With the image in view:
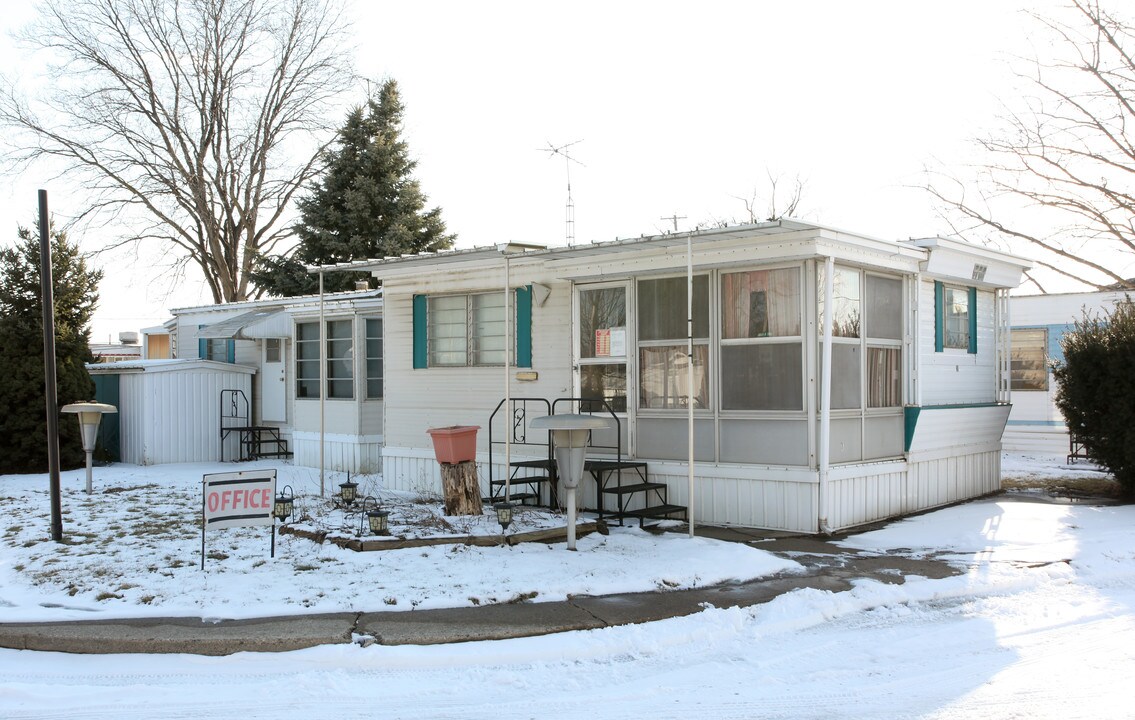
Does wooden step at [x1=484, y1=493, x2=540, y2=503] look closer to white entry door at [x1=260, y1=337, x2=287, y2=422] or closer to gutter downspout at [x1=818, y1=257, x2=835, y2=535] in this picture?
gutter downspout at [x1=818, y1=257, x2=835, y2=535]

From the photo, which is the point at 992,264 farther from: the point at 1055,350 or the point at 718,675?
the point at 718,675

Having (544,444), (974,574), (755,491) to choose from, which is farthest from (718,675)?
(544,444)

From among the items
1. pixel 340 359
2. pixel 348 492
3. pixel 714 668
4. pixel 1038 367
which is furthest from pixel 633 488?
pixel 1038 367

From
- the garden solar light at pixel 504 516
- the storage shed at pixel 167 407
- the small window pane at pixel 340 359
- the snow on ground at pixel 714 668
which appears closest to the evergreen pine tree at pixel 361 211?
the storage shed at pixel 167 407

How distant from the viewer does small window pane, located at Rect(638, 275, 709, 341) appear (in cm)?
1030

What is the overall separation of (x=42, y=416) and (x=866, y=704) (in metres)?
15.5

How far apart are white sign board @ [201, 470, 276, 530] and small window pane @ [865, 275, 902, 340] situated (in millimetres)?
6720

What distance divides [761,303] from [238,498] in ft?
18.6

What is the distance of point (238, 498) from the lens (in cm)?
812

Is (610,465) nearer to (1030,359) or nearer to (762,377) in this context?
(762,377)

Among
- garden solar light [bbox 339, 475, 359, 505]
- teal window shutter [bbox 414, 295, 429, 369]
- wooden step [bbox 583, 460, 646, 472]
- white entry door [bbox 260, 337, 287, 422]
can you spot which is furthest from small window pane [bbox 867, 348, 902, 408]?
white entry door [bbox 260, 337, 287, 422]

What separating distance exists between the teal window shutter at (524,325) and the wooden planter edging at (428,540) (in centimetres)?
296

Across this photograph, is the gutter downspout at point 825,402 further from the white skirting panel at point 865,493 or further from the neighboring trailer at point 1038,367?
the neighboring trailer at point 1038,367

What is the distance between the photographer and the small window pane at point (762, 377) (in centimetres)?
970
